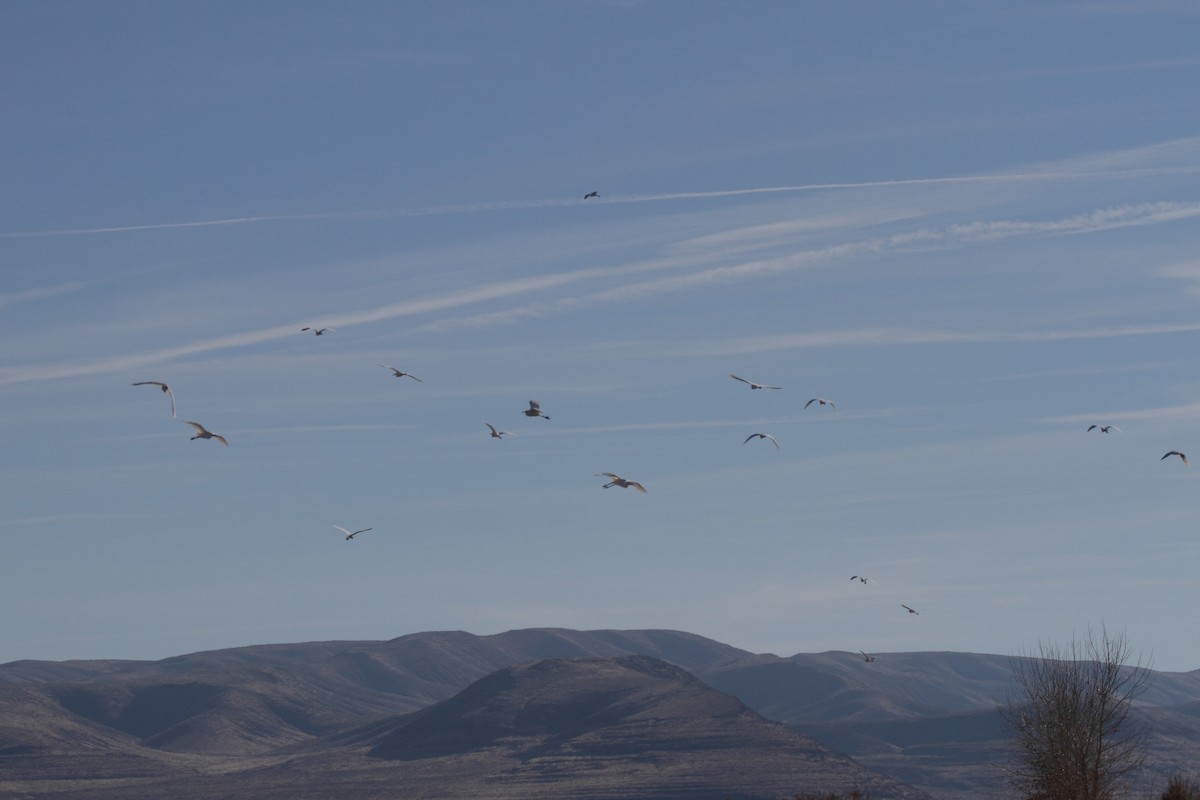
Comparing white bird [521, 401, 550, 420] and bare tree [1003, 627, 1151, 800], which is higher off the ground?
white bird [521, 401, 550, 420]

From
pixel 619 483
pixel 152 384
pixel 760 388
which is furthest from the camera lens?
pixel 760 388

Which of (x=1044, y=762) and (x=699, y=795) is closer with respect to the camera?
(x=1044, y=762)

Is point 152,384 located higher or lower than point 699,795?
higher

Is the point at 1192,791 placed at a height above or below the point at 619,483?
below

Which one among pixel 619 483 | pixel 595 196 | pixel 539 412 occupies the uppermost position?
pixel 595 196

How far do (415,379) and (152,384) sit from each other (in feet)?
71.6

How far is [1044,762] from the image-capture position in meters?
73.4

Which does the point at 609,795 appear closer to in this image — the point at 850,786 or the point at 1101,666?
the point at 850,786

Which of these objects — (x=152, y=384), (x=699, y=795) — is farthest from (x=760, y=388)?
(x=699, y=795)

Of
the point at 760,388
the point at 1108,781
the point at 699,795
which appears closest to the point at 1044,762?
the point at 1108,781

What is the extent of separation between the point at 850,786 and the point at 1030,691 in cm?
12022

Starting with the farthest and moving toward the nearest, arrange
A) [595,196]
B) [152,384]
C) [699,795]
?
[699,795] → [595,196] → [152,384]

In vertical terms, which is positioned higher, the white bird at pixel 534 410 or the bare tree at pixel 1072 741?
the white bird at pixel 534 410

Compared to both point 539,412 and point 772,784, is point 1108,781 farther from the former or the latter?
point 772,784
